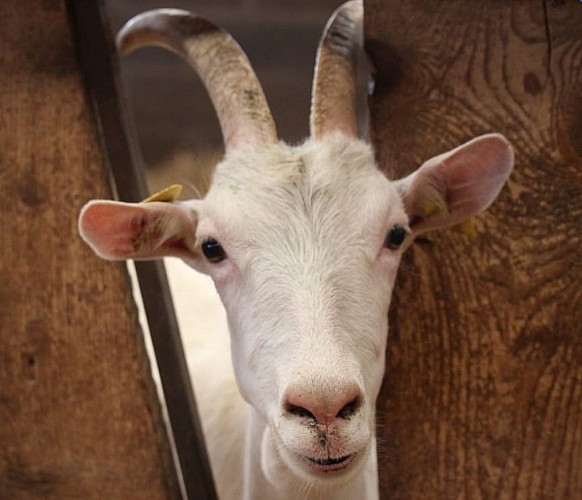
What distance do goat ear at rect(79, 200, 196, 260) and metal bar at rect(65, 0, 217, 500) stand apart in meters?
0.17

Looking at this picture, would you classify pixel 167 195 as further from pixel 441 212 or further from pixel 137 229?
pixel 441 212

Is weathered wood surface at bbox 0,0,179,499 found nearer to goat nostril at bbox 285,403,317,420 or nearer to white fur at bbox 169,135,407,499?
white fur at bbox 169,135,407,499

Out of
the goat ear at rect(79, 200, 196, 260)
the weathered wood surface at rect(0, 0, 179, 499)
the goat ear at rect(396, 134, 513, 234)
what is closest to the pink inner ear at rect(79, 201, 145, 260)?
the goat ear at rect(79, 200, 196, 260)

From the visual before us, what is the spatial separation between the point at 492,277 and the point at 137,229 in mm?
825

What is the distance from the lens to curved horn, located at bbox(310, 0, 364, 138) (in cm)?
221

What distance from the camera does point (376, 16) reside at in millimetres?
2025

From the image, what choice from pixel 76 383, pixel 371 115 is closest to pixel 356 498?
pixel 76 383

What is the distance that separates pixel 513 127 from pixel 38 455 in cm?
135

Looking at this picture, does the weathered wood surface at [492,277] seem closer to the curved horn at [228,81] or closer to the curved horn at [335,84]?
the curved horn at [335,84]

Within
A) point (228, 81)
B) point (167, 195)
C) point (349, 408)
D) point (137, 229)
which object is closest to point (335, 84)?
point (228, 81)

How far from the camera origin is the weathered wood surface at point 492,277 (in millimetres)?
1941

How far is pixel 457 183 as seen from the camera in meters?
2.08

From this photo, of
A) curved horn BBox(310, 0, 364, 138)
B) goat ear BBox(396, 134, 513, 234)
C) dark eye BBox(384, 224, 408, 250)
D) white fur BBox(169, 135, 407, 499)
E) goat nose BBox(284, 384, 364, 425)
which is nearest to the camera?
goat nose BBox(284, 384, 364, 425)

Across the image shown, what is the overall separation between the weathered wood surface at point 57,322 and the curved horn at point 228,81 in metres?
0.33
